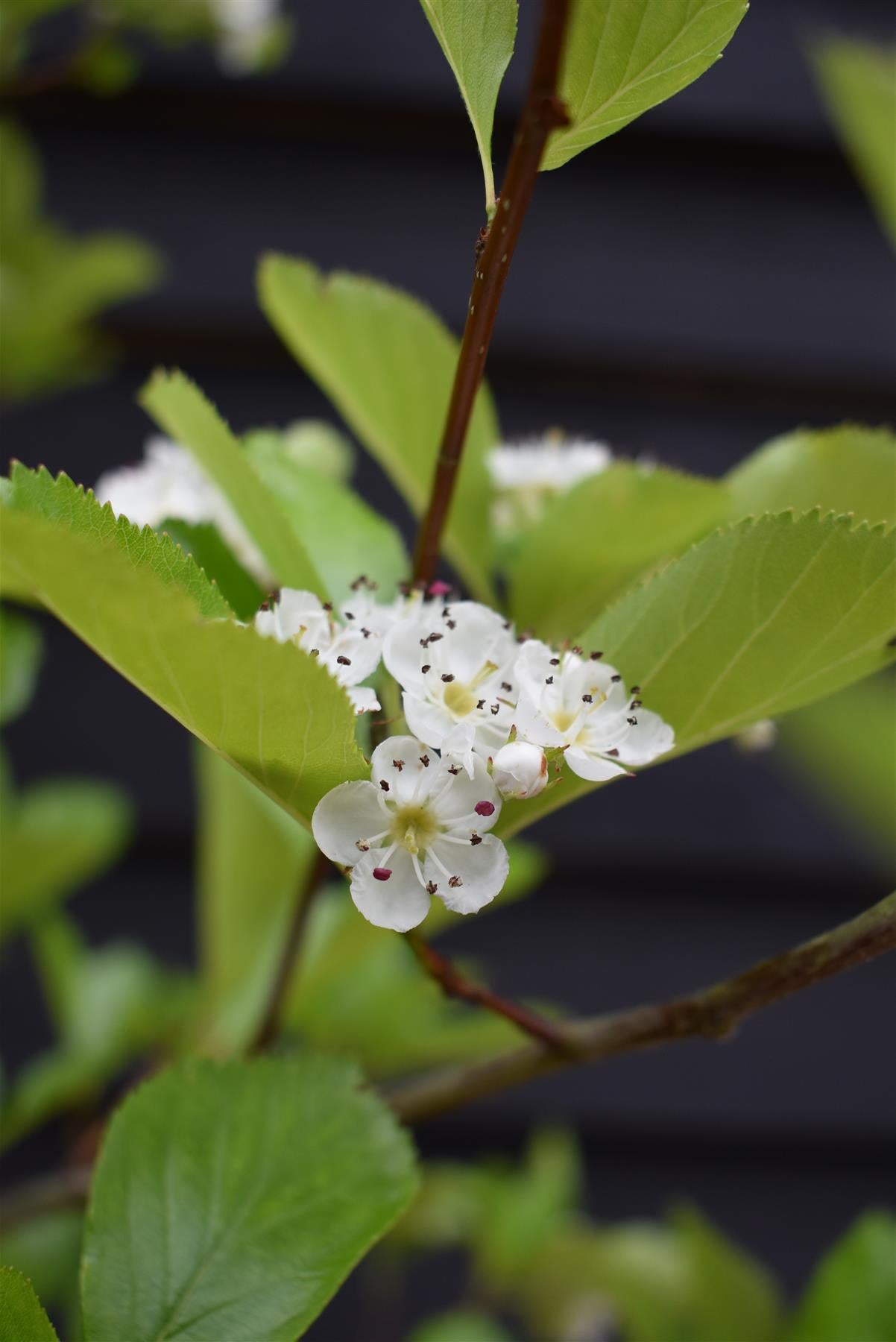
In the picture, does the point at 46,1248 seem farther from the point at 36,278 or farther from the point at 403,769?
the point at 36,278

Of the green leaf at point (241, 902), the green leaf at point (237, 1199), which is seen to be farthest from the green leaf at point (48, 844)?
the green leaf at point (237, 1199)

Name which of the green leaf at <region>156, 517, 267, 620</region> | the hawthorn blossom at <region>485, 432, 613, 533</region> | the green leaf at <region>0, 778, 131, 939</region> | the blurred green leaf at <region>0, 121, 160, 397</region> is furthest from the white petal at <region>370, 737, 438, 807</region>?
the blurred green leaf at <region>0, 121, 160, 397</region>

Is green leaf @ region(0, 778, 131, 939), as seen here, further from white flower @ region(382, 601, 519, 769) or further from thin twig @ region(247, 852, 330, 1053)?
white flower @ region(382, 601, 519, 769)

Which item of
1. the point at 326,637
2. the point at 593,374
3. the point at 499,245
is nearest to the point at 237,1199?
the point at 326,637

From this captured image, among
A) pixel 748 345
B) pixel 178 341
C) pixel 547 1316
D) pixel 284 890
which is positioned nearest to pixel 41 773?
pixel 178 341

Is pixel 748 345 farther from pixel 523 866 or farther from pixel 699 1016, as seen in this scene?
pixel 699 1016

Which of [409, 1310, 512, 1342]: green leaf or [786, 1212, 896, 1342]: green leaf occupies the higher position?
[409, 1310, 512, 1342]: green leaf

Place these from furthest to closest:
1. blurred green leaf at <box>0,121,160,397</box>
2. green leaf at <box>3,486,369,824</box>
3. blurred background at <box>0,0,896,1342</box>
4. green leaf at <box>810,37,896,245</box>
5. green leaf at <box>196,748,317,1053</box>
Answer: blurred background at <box>0,0,896,1342</box>, blurred green leaf at <box>0,121,160,397</box>, green leaf at <box>196,748,317,1053</box>, green leaf at <box>810,37,896,245</box>, green leaf at <box>3,486,369,824</box>

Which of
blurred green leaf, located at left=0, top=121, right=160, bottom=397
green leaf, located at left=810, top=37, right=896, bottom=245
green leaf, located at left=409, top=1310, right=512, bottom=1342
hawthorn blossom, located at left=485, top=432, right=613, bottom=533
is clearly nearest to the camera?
green leaf, located at left=810, top=37, right=896, bottom=245
